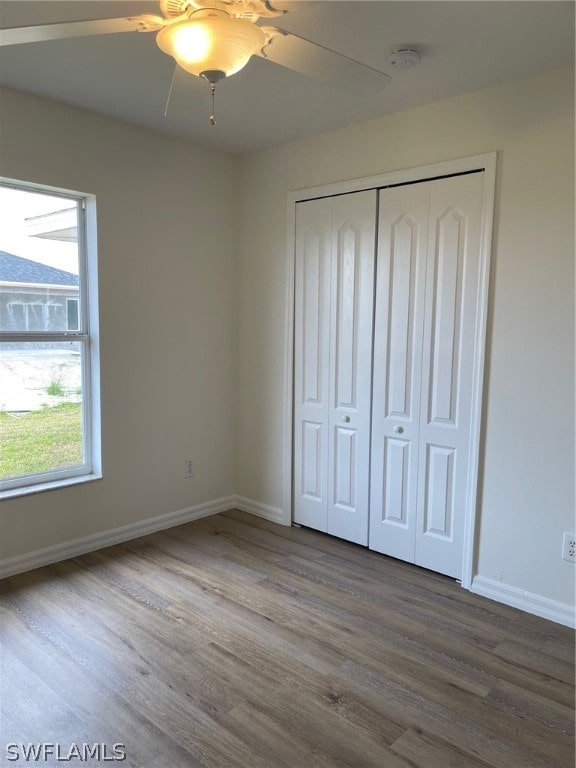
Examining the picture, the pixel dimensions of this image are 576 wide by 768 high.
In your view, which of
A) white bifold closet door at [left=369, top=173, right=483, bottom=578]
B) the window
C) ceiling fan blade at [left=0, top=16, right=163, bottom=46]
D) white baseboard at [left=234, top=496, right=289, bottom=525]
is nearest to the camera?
ceiling fan blade at [left=0, top=16, right=163, bottom=46]

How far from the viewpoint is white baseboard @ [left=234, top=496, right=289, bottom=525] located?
389 centimetres

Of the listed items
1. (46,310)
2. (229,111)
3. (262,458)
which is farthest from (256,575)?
(229,111)

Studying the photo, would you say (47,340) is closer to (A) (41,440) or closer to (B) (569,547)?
(A) (41,440)

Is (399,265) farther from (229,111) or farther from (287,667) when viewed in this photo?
(287,667)

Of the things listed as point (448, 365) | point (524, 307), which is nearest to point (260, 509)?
point (448, 365)

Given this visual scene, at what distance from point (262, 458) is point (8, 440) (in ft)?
5.45

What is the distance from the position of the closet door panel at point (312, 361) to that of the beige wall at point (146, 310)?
61 cm

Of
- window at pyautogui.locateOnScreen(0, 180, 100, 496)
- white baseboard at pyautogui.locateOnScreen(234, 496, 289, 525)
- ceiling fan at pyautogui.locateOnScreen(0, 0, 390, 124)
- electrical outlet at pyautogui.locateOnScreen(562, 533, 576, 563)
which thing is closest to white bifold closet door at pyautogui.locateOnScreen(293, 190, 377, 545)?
white baseboard at pyautogui.locateOnScreen(234, 496, 289, 525)

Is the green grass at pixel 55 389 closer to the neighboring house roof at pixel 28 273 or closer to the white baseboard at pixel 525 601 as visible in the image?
the neighboring house roof at pixel 28 273

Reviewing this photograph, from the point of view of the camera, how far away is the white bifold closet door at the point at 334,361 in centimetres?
331

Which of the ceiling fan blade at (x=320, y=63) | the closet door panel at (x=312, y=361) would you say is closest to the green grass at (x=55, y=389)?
the closet door panel at (x=312, y=361)

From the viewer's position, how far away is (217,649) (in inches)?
93.7

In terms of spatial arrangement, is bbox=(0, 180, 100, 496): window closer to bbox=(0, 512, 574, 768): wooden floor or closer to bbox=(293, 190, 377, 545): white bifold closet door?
bbox=(0, 512, 574, 768): wooden floor

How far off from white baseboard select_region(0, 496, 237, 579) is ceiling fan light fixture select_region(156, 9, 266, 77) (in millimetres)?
2646
